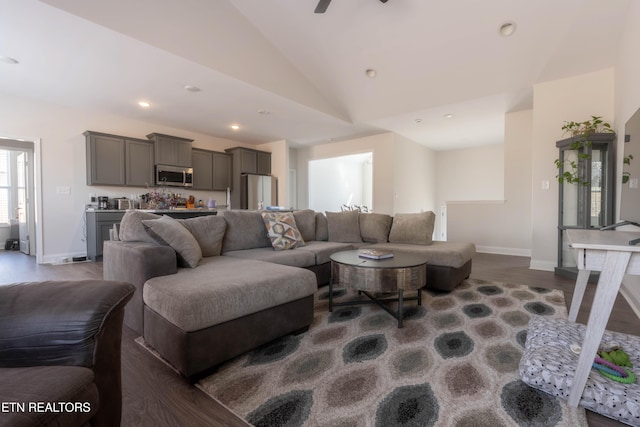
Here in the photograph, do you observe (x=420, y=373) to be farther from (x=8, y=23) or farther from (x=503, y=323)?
(x=8, y=23)

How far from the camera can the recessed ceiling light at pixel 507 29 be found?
3.24 meters

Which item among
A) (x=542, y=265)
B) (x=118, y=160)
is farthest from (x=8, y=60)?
(x=542, y=265)

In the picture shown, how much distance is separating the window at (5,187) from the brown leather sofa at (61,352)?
319 inches

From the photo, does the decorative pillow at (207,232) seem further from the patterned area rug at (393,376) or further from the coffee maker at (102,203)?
the coffee maker at (102,203)

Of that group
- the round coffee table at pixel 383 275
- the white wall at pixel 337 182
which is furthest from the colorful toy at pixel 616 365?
the white wall at pixel 337 182

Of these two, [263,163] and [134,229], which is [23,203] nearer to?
[263,163]

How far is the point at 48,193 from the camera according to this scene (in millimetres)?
4621

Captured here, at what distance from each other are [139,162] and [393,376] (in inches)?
222

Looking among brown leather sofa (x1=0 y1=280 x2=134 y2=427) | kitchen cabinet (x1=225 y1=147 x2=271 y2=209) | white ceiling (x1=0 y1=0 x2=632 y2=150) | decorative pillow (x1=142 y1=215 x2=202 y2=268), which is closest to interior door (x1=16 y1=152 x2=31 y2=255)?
white ceiling (x1=0 y1=0 x2=632 y2=150)

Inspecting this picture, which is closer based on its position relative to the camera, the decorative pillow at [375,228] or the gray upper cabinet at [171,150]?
the decorative pillow at [375,228]

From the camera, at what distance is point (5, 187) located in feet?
21.1

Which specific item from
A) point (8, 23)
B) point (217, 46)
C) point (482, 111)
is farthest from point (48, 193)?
point (482, 111)

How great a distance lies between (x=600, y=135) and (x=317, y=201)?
659 centimetres

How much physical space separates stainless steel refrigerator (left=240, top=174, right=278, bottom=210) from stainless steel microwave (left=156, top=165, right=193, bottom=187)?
1.16 metres
